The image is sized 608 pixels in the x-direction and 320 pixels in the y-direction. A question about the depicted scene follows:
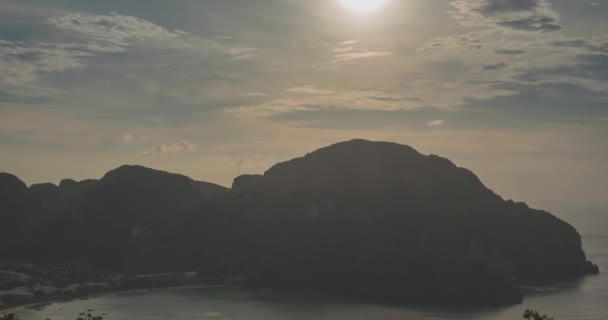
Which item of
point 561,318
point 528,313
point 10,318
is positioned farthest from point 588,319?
point 10,318

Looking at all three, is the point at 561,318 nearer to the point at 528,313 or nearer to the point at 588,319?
the point at 588,319

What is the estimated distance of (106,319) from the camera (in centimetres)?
19950

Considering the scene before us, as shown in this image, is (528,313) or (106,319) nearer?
(528,313)

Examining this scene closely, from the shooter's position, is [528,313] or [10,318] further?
[10,318]

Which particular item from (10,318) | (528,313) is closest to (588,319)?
(528,313)

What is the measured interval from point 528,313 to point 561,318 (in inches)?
4928

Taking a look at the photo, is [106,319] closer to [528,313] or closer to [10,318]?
[10,318]

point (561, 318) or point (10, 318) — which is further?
point (561, 318)

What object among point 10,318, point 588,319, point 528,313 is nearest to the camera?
point 528,313

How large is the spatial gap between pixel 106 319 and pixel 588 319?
5101 inches

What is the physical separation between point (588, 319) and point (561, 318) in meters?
7.15

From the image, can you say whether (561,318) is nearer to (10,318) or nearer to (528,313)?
(528,313)

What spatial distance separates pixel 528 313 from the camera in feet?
273

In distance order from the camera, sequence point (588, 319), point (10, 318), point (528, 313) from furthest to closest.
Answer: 1. point (588, 319)
2. point (10, 318)
3. point (528, 313)
